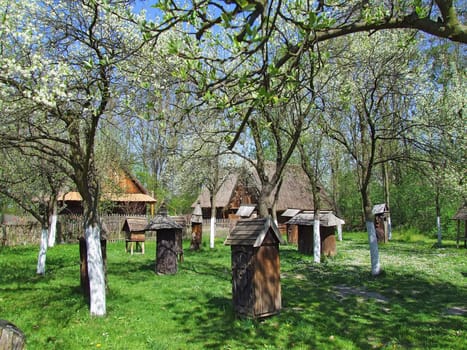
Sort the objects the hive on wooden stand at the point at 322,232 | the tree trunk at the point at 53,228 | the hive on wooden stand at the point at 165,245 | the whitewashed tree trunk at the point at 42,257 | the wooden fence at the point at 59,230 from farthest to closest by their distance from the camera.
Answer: the wooden fence at the point at 59,230, the tree trunk at the point at 53,228, the hive on wooden stand at the point at 322,232, the hive on wooden stand at the point at 165,245, the whitewashed tree trunk at the point at 42,257

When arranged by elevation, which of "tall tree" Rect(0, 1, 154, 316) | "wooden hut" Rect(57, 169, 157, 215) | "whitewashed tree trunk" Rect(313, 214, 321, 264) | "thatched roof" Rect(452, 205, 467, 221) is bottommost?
"whitewashed tree trunk" Rect(313, 214, 321, 264)

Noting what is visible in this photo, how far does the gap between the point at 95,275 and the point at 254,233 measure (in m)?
3.51

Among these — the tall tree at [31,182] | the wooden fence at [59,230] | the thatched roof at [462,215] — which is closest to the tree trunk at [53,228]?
the wooden fence at [59,230]

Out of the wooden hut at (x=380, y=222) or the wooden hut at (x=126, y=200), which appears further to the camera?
the wooden hut at (x=126, y=200)

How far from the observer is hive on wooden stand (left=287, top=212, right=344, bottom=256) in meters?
17.9

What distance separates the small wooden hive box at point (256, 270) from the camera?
797 centimetres

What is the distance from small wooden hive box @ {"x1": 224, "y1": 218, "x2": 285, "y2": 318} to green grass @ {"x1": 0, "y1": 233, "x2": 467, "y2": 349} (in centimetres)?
27

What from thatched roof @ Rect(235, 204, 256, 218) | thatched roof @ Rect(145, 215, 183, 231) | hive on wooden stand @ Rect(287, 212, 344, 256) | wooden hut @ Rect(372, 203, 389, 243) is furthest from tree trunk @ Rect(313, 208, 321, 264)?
thatched roof @ Rect(235, 204, 256, 218)

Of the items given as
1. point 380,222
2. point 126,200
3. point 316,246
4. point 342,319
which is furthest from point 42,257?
point 380,222

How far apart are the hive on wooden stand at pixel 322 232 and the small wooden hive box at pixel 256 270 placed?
9.31 metres

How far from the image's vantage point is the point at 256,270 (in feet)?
26.5

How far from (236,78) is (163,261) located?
10014 mm

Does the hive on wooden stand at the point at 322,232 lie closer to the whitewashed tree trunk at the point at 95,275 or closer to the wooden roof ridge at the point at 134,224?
the wooden roof ridge at the point at 134,224

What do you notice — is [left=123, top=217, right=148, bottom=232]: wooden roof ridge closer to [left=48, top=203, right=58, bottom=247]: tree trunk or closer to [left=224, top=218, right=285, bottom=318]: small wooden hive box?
[left=48, top=203, right=58, bottom=247]: tree trunk
